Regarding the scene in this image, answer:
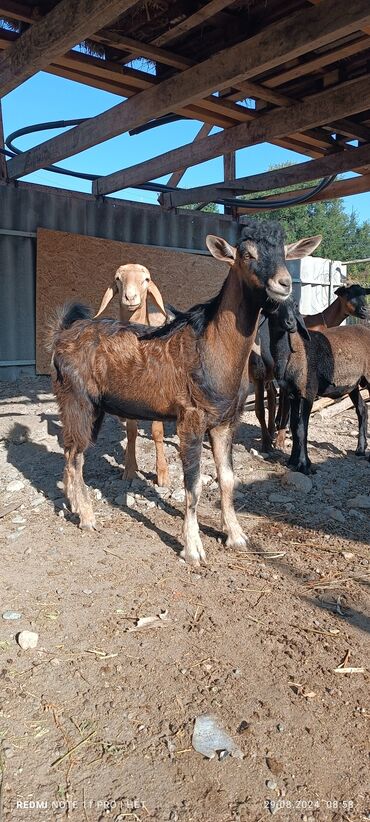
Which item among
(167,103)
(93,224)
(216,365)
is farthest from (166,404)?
(93,224)

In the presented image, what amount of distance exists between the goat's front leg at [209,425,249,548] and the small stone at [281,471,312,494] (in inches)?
58.2

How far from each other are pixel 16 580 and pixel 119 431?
13.2 ft

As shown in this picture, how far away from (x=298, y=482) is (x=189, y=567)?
218 cm

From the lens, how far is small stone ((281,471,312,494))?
581 cm

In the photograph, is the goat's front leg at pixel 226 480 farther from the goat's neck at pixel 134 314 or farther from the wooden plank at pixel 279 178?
the wooden plank at pixel 279 178

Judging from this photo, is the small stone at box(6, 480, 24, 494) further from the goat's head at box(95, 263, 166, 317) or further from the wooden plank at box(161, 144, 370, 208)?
the wooden plank at box(161, 144, 370, 208)

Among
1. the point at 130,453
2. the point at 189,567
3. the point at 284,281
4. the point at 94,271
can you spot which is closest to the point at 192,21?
the point at 284,281

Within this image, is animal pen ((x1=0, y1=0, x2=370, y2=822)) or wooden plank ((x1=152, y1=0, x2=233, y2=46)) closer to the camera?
animal pen ((x1=0, y1=0, x2=370, y2=822))

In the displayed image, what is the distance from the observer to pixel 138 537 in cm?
462

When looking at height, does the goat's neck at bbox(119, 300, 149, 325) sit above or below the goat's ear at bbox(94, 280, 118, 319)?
below

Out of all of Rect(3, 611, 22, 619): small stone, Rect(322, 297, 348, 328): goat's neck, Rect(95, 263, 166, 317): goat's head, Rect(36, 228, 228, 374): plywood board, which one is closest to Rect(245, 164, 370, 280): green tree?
Rect(36, 228, 228, 374): plywood board

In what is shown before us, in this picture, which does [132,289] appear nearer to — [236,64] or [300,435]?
[236,64]

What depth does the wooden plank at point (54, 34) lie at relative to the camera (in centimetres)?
381

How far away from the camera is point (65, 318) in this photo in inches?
213
